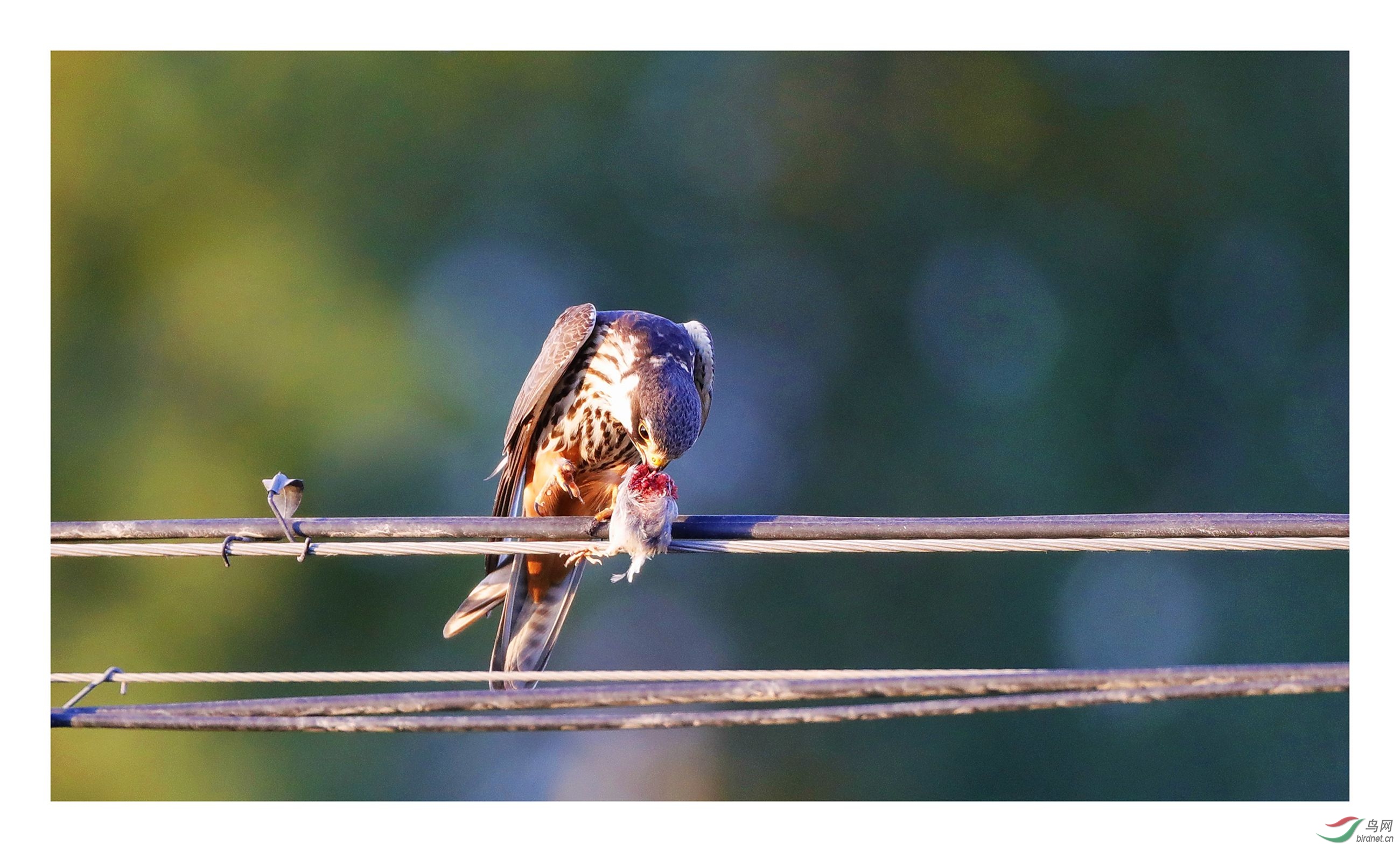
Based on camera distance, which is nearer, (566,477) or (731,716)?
(731,716)

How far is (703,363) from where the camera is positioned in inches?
189

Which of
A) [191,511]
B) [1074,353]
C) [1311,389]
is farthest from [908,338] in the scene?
[191,511]

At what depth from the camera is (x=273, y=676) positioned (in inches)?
95.8

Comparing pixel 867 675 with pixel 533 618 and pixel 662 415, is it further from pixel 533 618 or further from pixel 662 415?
pixel 533 618

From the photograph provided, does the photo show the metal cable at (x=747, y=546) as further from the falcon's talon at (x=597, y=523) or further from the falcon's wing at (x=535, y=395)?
the falcon's wing at (x=535, y=395)

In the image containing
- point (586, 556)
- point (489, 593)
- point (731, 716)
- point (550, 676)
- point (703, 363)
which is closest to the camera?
point (731, 716)

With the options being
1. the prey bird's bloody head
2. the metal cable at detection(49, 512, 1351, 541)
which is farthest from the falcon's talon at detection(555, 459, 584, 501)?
the metal cable at detection(49, 512, 1351, 541)

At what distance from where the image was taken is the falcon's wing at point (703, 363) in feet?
15.7

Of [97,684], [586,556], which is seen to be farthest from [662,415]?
[97,684]

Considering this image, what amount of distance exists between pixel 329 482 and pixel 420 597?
138cm

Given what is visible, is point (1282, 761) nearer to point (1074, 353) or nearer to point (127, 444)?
point (1074, 353)
